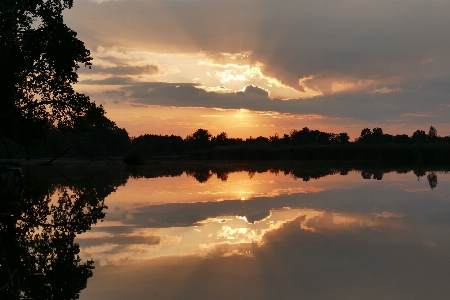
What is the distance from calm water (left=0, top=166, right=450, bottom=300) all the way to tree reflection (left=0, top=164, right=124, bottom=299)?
0.40 ft

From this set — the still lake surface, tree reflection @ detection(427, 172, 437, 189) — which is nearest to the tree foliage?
the still lake surface

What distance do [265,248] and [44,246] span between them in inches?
187

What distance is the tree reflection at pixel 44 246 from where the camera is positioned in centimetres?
724

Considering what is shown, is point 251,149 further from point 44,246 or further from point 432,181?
point 44,246

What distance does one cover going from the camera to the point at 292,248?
9.76 meters

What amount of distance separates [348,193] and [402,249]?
1090 cm

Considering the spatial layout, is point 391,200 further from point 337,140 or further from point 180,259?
point 337,140

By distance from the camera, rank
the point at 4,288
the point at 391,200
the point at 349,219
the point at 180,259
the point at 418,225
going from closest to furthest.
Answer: the point at 4,288 < the point at 180,259 < the point at 418,225 < the point at 349,219 < the point at 391,200

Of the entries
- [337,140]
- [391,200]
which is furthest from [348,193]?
[337,140]

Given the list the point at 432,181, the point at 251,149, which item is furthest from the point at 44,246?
the point at 251,149

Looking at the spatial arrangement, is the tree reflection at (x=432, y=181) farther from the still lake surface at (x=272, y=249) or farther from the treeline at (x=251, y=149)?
the treeline at (x=251, y=149)

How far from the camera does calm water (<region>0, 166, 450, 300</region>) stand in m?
7.16

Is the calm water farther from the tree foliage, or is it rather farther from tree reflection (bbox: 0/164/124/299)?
the tree foliage

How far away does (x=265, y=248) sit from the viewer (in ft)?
32.0
